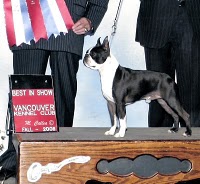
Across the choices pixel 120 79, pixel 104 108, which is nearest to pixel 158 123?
pixel 104 108

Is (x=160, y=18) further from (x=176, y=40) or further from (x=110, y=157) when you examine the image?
(x=110, y=157)

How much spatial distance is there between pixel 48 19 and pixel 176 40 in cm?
50

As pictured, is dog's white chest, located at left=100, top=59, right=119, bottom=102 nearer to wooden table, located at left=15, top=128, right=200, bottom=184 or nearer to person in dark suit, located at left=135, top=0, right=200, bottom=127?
wooden table, located at left=15, top=128, right=200, bottom=184

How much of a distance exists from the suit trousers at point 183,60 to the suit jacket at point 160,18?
0.02 meters

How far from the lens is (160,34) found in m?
1.92

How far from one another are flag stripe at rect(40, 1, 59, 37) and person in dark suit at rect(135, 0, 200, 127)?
34cm

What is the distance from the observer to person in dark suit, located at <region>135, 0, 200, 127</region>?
190cm

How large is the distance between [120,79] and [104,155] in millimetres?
273

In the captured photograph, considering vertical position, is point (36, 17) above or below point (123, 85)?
above

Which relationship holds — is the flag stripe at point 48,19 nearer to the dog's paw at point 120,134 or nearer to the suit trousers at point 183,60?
the suit trousers at point 183,60

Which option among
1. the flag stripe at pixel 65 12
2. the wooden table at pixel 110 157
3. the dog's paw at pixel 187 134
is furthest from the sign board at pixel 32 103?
the dog's paw at pixel 187 134

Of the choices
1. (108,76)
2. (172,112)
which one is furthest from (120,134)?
(172,112)

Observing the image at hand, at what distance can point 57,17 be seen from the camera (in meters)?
1.88

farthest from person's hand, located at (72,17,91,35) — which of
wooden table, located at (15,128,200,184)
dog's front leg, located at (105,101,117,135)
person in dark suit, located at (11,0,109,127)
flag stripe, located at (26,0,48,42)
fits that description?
wooden table, located at (15,128,200,184)
